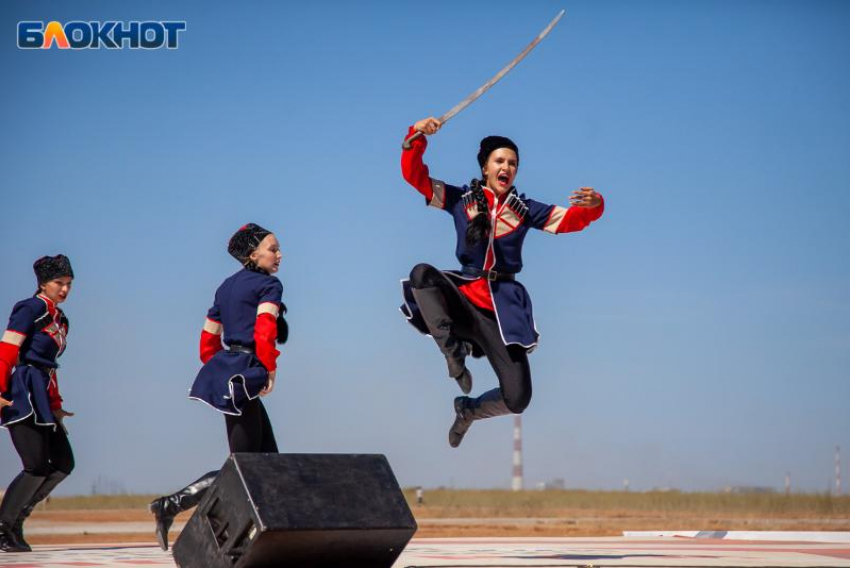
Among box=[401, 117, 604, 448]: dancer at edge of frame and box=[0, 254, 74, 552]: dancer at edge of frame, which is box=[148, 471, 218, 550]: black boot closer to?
box=[401, 117, 604, 448]: dancer at edge of frame

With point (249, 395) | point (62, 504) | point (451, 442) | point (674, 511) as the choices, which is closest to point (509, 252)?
point (451, 442)

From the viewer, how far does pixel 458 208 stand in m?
7.64

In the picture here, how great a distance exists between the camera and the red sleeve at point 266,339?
662 centimetres

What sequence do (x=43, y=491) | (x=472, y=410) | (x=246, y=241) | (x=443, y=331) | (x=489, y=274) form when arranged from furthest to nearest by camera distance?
(x=43, y=491) < (x=472, y=410) < (x=489, y=274) < (x=443, y=331) < (x=246, y=241)

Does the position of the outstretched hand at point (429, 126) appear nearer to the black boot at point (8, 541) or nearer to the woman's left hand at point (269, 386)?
the woman's left hand at point (269, 386)

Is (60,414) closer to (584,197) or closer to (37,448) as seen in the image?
(37,448)

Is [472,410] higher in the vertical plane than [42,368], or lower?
lower

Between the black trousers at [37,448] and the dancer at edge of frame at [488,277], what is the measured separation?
3.11 m

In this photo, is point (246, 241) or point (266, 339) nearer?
point (266, 339)

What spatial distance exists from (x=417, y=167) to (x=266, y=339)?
5.19 feet

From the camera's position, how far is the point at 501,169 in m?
7.65

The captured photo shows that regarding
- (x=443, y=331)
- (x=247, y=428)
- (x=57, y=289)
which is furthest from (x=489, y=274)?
(x=57, y=289)

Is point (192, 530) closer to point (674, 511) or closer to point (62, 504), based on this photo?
point (674, 511)

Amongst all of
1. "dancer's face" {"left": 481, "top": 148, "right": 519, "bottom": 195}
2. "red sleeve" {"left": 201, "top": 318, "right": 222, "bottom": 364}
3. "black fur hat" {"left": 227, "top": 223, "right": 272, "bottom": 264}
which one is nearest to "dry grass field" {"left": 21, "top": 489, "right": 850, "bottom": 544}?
"dancer's face" {"left": 481, "top": 148, "right": 519, "bottom": 195}
